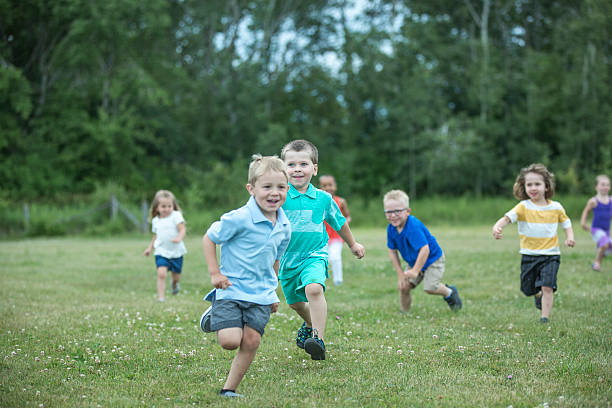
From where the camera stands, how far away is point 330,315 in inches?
329

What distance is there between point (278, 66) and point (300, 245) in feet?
130

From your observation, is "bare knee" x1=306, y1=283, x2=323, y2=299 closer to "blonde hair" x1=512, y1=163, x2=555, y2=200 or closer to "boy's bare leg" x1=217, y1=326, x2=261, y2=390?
"boy's bare leg" x1=217, y1=326, x2=261, y2=390

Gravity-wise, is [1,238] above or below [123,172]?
below

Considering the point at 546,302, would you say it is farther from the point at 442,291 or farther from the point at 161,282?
the point at 161,282

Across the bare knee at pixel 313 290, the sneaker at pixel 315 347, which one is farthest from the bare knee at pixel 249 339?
the bare knee at pixel 313 290

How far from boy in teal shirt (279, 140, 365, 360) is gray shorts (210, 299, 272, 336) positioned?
43.7 inches

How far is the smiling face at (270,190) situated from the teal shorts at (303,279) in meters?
1.26

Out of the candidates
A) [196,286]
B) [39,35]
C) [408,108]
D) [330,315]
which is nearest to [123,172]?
[39,35]

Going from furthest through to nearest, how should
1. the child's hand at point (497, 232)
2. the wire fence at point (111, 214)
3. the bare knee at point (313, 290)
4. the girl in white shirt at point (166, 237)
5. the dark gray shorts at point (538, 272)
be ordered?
the wire fence at point (111, 214)
the girl in white shirt at point (166, 237)
the dark gray shorts at point (538, 272)
the child's hand at point (497, 232)
the bare knee at point (313, 290)

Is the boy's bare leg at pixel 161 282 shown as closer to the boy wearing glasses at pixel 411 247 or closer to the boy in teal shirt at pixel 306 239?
the boy wearing glasses at pixel 411 247

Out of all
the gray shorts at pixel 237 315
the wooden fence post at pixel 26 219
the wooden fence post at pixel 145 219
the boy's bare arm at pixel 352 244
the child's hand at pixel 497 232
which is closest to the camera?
the gray shorts at pixel 237 315

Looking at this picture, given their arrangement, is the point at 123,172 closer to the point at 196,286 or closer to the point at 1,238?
the point at 1,238

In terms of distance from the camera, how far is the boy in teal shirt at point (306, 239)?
19.1 feet

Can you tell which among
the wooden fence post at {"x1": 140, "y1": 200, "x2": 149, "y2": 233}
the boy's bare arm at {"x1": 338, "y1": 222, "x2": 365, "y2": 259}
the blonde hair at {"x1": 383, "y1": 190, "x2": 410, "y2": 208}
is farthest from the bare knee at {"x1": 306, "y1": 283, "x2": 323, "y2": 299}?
the wooden fence post at {"x1": 140, "y1": 200, "x2": 149, "y2": 233}
